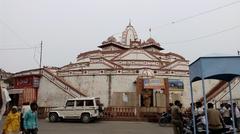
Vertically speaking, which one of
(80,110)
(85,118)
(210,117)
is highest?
(80,110)

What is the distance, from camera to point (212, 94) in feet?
87.3

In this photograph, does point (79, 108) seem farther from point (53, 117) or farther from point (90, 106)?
point (53, 117)

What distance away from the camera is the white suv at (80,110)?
21.9m

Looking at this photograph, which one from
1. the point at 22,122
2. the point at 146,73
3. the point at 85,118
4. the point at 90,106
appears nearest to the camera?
the point at 22,122

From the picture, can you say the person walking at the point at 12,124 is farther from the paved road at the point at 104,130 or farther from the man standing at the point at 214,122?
the paved road at the point at 104,130

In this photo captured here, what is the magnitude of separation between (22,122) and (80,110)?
1168cm

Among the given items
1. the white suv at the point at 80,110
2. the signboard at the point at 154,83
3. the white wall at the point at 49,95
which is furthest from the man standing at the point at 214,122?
the white wall at the point at 49,95

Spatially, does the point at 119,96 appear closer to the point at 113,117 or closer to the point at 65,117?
the point at 113,117

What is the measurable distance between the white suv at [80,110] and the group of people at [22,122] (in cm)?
1133

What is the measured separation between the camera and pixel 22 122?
1057 cm

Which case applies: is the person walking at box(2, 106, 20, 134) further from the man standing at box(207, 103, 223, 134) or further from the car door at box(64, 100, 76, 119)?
the car door at box(64, 100, 76, 119)

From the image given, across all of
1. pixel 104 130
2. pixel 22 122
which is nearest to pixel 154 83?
pixel 104 130

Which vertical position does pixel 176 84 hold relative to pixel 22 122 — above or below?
above

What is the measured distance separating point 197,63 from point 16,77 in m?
23.5
